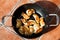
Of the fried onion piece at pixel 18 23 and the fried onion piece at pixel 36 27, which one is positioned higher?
the fried onion piece at pixel 18 23

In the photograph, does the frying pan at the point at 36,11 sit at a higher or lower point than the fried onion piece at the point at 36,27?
higher

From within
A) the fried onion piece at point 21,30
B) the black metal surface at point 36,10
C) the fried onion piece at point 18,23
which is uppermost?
the black metal surface at point 36,10

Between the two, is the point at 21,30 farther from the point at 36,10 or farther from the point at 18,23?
the point at 36,10

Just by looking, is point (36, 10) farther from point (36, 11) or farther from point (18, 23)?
point (18, 23)

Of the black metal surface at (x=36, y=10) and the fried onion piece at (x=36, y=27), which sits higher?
the black metal surface at (x=36, y=10)

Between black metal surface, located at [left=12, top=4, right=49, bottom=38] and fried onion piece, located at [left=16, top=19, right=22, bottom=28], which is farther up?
black metal surface, located at [left=12, top=4, right=49, bottom=38]

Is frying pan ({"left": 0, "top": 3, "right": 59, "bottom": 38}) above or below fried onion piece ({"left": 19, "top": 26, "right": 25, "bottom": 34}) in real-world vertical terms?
above

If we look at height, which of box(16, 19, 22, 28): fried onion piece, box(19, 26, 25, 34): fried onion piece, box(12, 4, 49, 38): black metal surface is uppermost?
box(12, 4, 49, 38): black metal surface

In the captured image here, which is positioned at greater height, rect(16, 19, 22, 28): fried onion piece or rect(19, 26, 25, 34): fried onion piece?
rect(16, 19, 22, 28): fried onion piece

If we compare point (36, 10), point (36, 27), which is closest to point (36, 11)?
point (36, 10)

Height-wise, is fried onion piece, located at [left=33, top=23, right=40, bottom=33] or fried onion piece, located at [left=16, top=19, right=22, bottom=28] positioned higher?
fried onion piece, located at [left=16, top=19, right=22, bottom=28]
